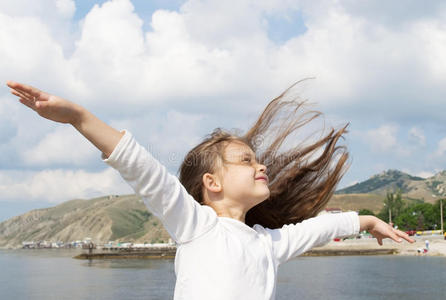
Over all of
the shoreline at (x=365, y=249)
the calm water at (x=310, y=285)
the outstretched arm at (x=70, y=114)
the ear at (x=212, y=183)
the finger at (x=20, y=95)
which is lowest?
the calm water at (x=310, y=285)

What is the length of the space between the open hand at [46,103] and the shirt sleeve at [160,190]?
0.26 m

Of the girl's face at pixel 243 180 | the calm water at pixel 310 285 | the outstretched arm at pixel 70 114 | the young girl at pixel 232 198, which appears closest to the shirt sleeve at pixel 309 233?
the young girl at pixel 232 198

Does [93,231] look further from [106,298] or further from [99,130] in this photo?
[99,130]

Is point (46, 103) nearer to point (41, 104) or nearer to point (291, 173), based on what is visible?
point (41, 104)

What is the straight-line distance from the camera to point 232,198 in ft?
9.70

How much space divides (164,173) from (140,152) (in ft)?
0.55

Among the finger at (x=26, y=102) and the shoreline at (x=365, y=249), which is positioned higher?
the finger at (x=26, y=102)

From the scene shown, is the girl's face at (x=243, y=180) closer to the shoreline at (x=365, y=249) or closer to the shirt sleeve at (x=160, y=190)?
the shirt sleeve at (x=160, y=190)

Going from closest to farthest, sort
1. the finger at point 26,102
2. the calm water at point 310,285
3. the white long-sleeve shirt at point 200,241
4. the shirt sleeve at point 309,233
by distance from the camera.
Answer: the finger at point 26,102 < the white long-sleeve shirt at point 200,241 < the shirt sleeve at point 309,233 < the calm water at point 310,285

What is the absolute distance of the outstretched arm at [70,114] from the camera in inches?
84.3

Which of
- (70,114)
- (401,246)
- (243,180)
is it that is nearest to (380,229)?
(243,180)

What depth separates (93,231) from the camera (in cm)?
16962

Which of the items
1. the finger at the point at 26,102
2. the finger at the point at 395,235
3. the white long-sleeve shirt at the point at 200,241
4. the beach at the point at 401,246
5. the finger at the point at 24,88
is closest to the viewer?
the finger at the point at 24,88

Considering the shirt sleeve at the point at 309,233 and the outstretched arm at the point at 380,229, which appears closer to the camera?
the shirt sleeve at the point at 309,233
